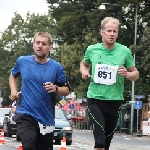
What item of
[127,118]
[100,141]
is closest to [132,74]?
[100,141]

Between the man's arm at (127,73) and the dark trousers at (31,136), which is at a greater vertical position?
the man's arm at (127,73)

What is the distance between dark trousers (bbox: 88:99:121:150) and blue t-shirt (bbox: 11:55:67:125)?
0.68 metres

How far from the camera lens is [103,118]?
7.87 m

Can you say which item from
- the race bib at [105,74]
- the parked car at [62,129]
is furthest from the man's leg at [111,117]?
the parked car at [62,129]

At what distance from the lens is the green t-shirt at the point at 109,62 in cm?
795

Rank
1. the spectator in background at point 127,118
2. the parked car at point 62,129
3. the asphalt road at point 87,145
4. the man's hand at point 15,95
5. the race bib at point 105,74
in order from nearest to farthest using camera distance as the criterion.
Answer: the man's hand at point 15,95 → the race bib at point 105,74 → the asphalt road at point 87,145 → the parked car at point 62,129 → the spectator in background at point 127,118

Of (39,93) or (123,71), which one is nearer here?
(39,93)

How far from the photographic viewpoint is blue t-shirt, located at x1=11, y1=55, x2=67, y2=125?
726 centimetres

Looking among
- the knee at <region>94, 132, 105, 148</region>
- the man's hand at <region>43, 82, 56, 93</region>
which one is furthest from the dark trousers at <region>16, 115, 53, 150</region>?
the knee at <region>94, 132, 105, 148</region>

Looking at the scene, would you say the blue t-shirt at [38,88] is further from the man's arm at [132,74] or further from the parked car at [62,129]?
the parked car at [62,129]

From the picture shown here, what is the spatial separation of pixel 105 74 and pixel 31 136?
1.39 m

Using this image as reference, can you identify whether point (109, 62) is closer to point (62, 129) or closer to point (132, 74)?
point (132, 74)

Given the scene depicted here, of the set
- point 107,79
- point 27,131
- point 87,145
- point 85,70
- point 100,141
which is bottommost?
point 87,145

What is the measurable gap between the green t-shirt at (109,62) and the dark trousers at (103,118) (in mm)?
82
